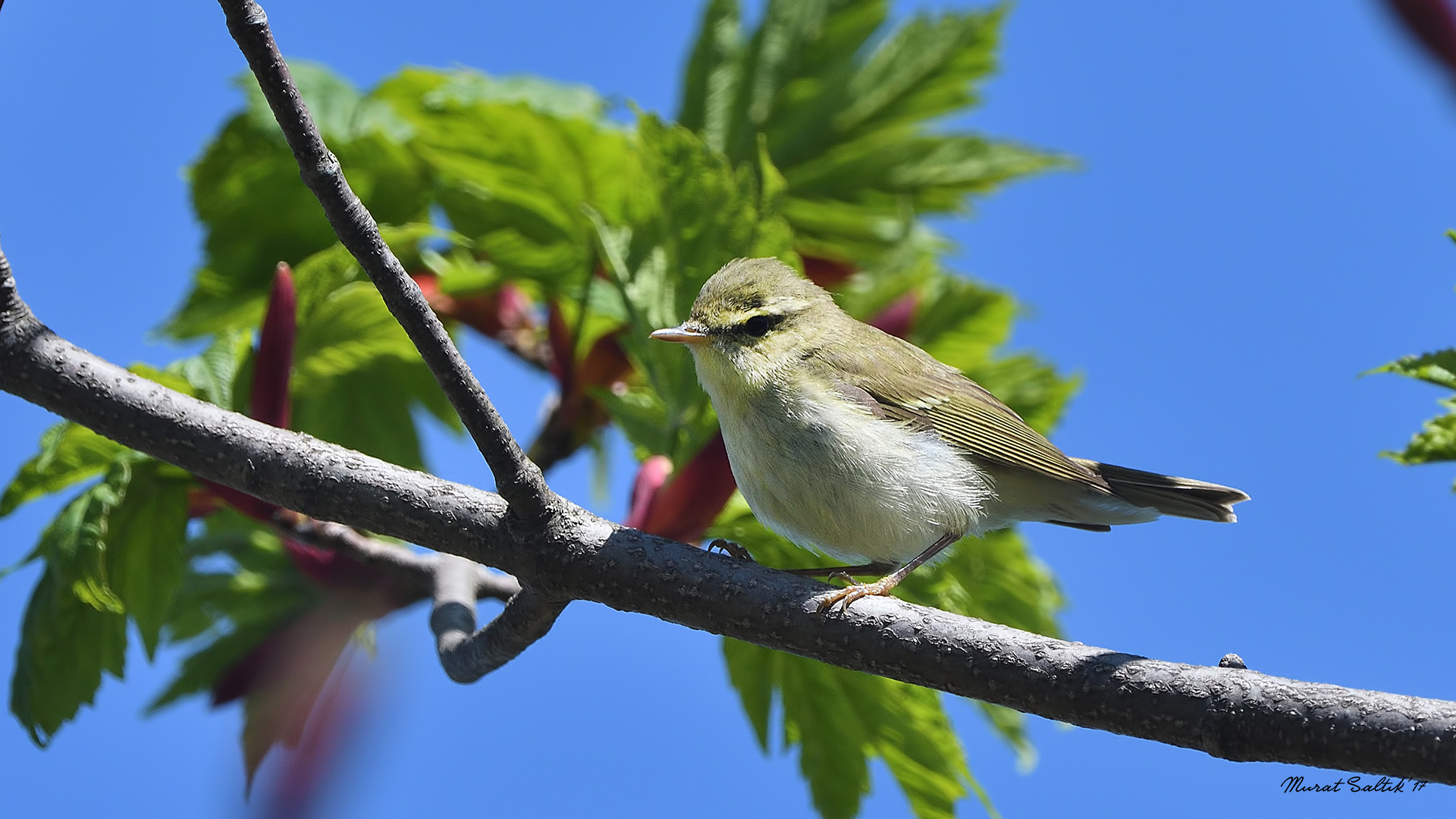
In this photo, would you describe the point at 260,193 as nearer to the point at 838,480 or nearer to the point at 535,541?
the point at 535,541

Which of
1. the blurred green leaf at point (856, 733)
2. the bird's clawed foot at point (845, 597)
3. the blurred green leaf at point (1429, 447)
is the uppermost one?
the blurred green leaf at point (1429, 447)

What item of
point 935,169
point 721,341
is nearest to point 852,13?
point 935,169

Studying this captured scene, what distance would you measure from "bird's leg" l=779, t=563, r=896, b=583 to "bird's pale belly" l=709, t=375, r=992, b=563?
29 mm

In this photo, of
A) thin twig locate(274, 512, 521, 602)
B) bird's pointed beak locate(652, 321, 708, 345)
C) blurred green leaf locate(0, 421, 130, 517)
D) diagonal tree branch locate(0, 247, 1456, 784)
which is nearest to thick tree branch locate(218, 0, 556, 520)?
diagonal tree branch locate(0, 247, 1456, 784)

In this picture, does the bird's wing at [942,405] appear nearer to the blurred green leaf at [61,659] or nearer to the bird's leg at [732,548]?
the bird's leg at [732,548]

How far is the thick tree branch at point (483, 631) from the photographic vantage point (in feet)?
7.98

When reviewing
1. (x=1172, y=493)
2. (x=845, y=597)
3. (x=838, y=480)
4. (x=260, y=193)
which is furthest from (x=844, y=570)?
(x=260, y=193)

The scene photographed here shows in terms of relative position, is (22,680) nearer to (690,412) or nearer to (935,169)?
(690,412)

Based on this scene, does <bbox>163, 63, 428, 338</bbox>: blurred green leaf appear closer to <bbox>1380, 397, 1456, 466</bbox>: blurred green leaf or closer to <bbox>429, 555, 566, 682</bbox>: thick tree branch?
<bbox>429, 555, 566, 682</bbox>: thick tree branch

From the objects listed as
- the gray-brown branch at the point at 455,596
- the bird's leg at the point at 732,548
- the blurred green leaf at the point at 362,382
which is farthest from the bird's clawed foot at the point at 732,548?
the blurred green leaf at the point at 362,382

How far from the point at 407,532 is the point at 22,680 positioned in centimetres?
112

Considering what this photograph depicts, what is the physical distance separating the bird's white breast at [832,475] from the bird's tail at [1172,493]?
0.61 m

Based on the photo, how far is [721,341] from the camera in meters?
3.22

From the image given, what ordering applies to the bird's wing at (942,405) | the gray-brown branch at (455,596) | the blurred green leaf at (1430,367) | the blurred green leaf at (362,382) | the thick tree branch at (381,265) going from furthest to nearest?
1. the bird's wing at (942,405)
2. the blurred green leaf at (362,382)
3. the gray-brown branch at (455,596)
4. the blurred green leaf at (1430,367)
5. the thick tree branch at (381,265)
